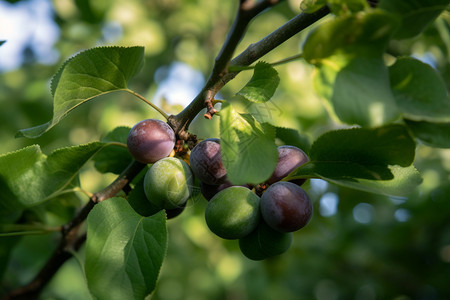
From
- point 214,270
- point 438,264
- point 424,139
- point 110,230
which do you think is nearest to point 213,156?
point 110,230

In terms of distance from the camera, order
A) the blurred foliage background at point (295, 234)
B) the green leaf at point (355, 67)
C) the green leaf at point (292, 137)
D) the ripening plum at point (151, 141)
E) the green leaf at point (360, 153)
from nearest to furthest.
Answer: the green leaf at point (355, 67), the green leaf at point (360, 153), the ripening plum at point (151, 141), the green leaf at point (292, 137), the blurred foliage background at point (295, 234)

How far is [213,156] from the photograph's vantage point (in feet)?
2.40

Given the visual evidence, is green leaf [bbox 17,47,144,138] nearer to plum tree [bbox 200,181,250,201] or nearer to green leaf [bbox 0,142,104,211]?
green leaf [bbox 0,142,104,211]

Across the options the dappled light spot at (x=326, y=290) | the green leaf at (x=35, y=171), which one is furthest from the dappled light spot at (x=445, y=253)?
the green leaf at (x=35, y=171)

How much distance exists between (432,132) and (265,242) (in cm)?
33

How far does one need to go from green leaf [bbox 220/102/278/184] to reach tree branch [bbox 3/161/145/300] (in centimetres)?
27

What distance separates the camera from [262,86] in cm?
75

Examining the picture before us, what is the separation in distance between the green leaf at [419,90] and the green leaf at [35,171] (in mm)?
539

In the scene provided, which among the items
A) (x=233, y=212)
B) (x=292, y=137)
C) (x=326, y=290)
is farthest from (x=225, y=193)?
(x=326, y=290)

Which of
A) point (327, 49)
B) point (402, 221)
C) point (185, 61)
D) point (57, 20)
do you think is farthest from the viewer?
point (185, 61)

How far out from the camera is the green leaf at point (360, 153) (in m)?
0.66

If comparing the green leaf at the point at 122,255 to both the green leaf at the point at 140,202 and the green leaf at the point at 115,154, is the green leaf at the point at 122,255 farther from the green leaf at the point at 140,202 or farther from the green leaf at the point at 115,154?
the green leaf at the point at 115,154

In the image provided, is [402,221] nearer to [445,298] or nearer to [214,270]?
[445,298]

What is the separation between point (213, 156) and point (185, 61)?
7.97 ft
